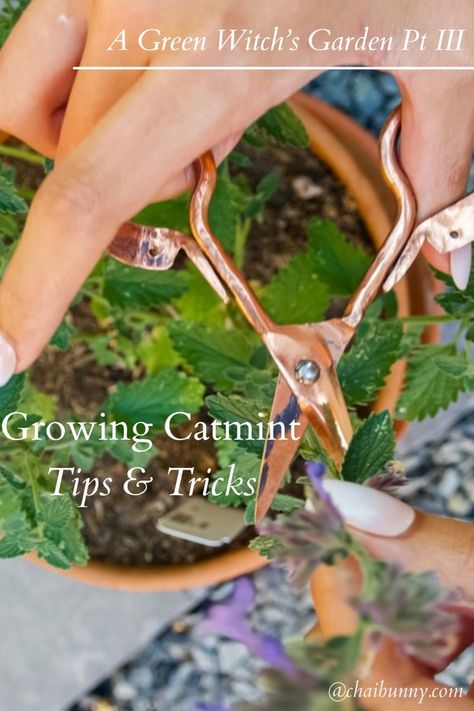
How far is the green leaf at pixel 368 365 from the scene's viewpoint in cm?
55

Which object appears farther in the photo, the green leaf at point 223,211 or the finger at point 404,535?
the green leaf at point 223,211

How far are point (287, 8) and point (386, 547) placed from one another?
0.94ft

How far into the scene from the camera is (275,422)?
0.46 metres

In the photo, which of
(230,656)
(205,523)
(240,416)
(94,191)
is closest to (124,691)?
(230,656)

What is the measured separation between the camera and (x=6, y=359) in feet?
→ 1.37

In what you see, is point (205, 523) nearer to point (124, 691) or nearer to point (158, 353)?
point (158, 353)

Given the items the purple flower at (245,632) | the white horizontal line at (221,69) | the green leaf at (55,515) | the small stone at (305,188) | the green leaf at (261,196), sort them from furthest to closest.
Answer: the small stone at (305,188), the green leaf at (261,196), the green leaf at (55,515), the white horizontal line at (221,69), the purple flower at (245,632)

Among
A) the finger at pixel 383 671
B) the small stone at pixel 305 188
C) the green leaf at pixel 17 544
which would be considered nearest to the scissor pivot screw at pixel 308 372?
the finger at pixel 383 671

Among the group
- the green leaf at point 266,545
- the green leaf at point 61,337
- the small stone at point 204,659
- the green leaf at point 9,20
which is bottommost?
the small stone at point 204,659

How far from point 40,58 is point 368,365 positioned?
28 cm

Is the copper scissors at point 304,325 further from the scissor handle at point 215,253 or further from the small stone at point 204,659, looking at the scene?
the small stone at point 204,659

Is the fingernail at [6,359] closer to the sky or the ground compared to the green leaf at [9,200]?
closer to the ground

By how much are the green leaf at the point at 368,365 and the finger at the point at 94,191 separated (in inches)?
7.8

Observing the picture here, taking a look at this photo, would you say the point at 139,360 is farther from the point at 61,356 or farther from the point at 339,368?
the point at 339,368
